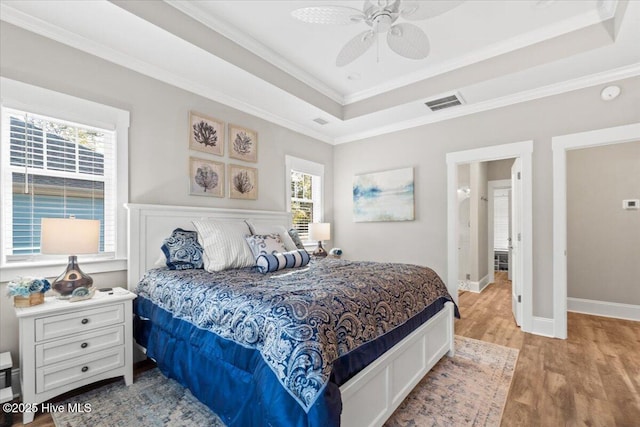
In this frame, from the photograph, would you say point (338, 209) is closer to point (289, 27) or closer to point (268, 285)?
point (289, 27)

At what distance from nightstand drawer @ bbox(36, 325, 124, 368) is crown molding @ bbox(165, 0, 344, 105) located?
8.40 ft

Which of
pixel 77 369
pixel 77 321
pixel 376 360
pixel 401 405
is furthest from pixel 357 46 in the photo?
pixel 77 369

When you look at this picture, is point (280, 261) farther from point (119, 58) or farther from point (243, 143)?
point (119, 58)

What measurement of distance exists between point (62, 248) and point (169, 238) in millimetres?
775

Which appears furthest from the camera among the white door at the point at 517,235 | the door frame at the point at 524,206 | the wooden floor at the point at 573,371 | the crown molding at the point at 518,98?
the white door at the point at 517,235

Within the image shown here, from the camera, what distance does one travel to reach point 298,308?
1.41m

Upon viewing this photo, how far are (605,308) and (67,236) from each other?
595 cm

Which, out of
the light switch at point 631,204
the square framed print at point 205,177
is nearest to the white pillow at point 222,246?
the square framed print at point 205,177

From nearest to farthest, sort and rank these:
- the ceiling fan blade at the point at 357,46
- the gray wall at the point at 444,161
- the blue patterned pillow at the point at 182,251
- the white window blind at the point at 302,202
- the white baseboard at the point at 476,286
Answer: the ceiling fan blade at the point at 357,46 → the blue patterned pillow at the point at 182,251 → the gray wall at the point at 444,161 → the white window blind at the point at 302,202 → the white baseboard at the point at 476,286

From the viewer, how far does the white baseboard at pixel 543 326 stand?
324cm

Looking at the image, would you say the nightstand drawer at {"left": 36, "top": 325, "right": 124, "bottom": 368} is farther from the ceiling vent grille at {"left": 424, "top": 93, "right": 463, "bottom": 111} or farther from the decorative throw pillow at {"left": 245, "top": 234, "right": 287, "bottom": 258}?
the ceiling vent grille at {"left": 424, "top": 93, "right": 463, "bottom": 111}

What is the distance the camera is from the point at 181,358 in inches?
77.3

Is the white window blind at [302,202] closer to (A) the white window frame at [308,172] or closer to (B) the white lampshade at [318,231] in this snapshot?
(A) the white window frame at [308,172]

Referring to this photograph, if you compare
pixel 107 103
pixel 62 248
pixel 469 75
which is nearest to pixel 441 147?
pixel 469 75
